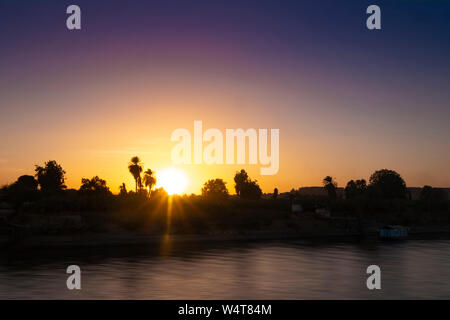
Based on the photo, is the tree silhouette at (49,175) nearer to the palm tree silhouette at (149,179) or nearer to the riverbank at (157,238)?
the palm tree silhouette at (149,179)

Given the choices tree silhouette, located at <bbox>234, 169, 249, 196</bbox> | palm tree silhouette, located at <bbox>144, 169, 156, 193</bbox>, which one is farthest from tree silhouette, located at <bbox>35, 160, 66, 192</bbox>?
tree silhouette, located at <bbox>234, 169, 249, 196</bbox>

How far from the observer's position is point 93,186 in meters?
131

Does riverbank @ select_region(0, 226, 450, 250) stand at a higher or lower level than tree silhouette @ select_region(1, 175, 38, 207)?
lower

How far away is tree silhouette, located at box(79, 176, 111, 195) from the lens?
12812 cm

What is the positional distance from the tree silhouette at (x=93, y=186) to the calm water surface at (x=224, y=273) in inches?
2885

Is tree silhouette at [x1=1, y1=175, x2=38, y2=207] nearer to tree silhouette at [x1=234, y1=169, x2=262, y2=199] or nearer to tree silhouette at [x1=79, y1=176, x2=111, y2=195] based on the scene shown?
tree silhouette at [x1=79, y1=176, x2=111, y2=195]

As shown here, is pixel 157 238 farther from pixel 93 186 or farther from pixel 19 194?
pixel 93 186

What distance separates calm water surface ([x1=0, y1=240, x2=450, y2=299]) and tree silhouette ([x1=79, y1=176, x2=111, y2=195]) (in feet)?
240
